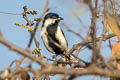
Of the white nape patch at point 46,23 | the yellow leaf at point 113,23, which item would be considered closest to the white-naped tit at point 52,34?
the white nape patch at point 46,23

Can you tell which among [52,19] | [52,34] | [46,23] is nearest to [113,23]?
[52,34]

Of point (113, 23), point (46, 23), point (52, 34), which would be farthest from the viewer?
point (46, 23)

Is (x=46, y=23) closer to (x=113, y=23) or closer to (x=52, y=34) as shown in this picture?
(x=52, y=34)

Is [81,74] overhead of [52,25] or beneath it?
overhead

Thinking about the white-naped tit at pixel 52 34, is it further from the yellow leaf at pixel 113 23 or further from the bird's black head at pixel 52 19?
the yellow leaf at pixel 113 23

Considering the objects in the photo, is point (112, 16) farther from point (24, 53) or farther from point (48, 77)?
point (48, 77)

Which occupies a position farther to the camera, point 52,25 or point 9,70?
point 52,25

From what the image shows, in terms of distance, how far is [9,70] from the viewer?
1476mm

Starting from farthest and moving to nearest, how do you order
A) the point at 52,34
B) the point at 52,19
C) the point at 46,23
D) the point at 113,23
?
the point at 52,19, the point at 46,23, the point at 52,34, the point at 113,23

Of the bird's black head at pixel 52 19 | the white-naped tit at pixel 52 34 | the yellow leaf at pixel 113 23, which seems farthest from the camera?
the bird's black head at pixel 52 19

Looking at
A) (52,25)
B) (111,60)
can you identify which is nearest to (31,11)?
(52,25)

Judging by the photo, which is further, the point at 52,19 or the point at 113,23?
the point at 52,19

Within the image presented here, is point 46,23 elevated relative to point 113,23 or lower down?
lower down

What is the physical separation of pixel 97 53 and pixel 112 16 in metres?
0.49
